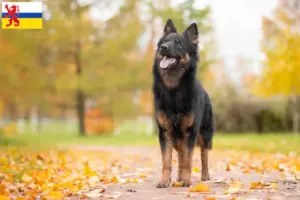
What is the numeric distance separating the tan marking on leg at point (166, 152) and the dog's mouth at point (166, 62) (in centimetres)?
75

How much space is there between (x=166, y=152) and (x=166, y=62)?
4.56ft

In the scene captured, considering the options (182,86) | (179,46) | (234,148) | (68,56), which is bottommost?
(234,148)

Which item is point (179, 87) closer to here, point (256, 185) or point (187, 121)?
point (187, 121)

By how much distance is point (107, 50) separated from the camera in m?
29.1

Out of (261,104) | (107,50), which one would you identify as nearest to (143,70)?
(107,50)

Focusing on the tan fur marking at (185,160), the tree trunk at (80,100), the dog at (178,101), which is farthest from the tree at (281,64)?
the tan fur marking at (185,160)

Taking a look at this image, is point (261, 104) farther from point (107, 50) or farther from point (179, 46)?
point (179, 46)

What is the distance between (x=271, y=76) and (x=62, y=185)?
1851 centimetres

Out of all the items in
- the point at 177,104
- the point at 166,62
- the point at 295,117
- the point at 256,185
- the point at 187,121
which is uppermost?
the point at 166,62

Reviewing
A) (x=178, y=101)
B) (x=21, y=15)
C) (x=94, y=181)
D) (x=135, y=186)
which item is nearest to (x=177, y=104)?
(x=178, y=101)

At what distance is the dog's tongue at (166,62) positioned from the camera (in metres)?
6.87

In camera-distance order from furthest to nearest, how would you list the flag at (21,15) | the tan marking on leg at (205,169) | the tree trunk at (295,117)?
the tree trunk at (295,117)
the flag at (21,15)
the tan marking on leg at (205,169)

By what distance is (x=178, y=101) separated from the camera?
7.04 meters

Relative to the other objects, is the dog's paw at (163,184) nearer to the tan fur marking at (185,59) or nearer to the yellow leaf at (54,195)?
the yellow leaf at (54,195)
